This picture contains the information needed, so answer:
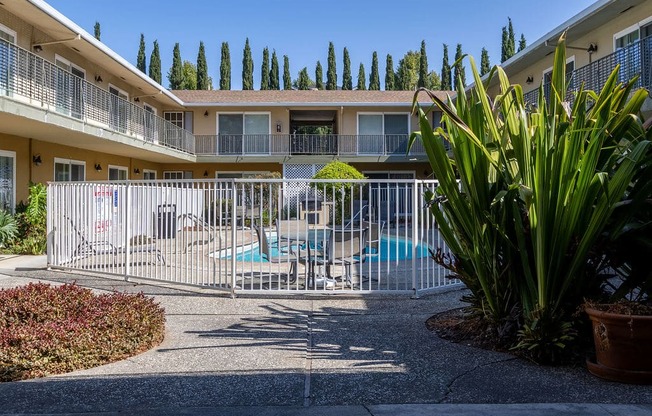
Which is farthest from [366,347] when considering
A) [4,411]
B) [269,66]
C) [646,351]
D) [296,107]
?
[269,66]

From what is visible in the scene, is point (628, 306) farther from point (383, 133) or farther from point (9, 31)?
point (383, 133)

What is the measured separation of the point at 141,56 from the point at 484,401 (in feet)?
163

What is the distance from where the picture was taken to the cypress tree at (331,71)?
5094cm

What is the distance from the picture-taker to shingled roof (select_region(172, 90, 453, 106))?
26.1 m

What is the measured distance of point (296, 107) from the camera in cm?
2681

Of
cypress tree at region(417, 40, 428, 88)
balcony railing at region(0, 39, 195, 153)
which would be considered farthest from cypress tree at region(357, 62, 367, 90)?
balcony railing at region(0, 39, 195, 153)

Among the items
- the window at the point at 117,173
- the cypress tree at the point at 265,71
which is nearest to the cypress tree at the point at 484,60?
the cypress tree at the point at 265,71

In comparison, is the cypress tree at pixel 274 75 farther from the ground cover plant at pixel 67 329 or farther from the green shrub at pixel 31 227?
the ground cover plant at pixel 67 329

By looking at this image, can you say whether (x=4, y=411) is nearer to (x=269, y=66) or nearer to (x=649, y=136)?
(x=649, y=136)

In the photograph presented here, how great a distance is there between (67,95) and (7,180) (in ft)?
9.37

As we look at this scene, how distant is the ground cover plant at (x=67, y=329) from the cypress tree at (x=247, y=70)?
45.2 meters

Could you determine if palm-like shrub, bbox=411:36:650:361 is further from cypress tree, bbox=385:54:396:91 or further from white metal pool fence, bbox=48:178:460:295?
cypress tree, bbox=385:54:396:91

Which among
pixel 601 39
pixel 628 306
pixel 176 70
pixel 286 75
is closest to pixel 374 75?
pixel 286 75

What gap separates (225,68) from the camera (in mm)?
48938
